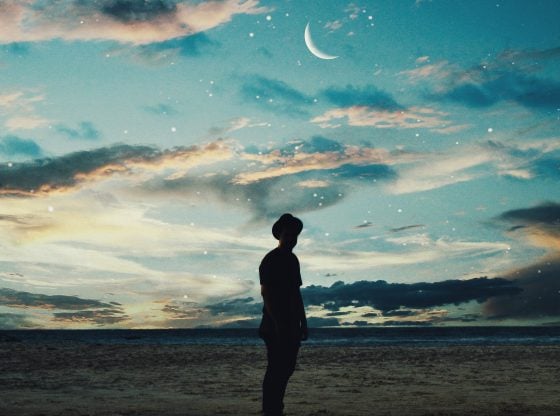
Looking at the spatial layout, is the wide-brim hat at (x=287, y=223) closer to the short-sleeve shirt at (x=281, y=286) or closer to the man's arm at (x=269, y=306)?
the short-sleeve shirt at (x=281, y=286)

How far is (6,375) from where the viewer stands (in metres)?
13.9

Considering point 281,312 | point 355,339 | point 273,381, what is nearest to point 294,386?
point 273,381

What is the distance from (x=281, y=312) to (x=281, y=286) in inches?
10.4

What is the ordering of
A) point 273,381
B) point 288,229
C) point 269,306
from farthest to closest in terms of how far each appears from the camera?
point 288,229, point 273,381, point 269,306

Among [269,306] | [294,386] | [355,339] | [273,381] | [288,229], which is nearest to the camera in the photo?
[269,306]

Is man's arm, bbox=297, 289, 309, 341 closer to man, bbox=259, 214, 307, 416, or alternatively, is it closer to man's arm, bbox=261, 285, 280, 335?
man, bbox=259, 214, 307, 416

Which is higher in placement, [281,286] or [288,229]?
[288,229]

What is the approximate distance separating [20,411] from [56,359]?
453 inches

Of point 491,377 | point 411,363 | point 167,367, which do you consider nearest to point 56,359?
point 167,367

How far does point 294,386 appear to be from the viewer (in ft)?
37.8

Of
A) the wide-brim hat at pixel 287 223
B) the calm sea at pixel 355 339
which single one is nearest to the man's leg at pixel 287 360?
the wide-brim hat at pixel 287 223

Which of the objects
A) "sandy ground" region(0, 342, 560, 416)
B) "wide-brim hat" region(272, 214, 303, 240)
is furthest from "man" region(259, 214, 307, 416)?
"sandy ground" region(0, 342, 560, 416)

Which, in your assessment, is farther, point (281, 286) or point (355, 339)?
point (355, 339)

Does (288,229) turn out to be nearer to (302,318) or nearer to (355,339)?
(302,318)
